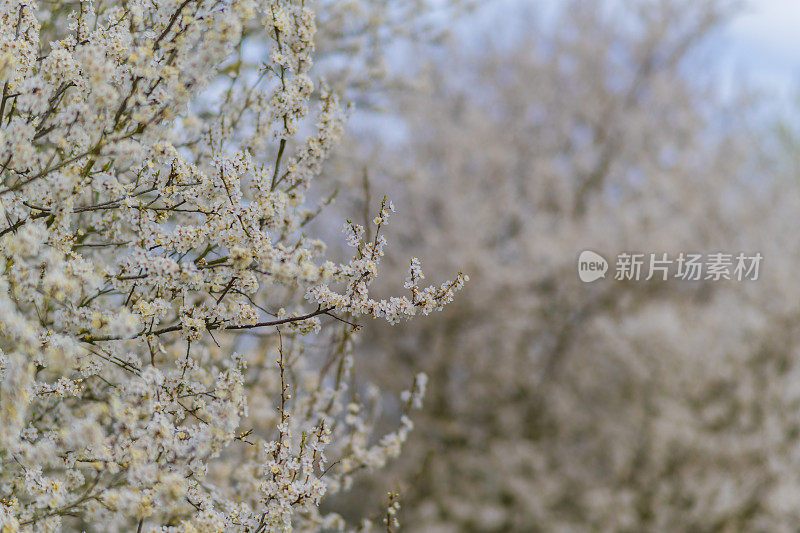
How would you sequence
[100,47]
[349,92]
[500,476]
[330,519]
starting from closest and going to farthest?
1. [100,47]
2. [330,519]
3. [349,92]
4. [500,476]


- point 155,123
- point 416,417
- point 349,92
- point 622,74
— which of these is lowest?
point 155,123

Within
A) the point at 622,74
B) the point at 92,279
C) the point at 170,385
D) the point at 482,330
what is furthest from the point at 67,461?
the point at 622,74

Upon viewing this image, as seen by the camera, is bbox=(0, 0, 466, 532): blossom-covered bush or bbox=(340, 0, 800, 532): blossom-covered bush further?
bbox=(340, 0, 800, 532): blossom-covered bush

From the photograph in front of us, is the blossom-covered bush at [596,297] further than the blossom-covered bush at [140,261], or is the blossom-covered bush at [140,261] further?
the blossom-covered bush at [596,297]

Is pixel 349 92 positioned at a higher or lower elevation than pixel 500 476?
higher

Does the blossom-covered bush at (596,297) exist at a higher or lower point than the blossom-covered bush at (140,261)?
higher

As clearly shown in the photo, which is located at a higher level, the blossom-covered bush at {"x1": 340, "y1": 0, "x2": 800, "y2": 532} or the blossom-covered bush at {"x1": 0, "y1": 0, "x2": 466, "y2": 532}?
the blossom-covered bush at {"x1": 340, "y1": 0, "x2": 800, "y2": 532}

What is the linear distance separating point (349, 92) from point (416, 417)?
4910 millimetres

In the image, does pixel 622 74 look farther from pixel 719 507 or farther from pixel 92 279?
pixel 92 279

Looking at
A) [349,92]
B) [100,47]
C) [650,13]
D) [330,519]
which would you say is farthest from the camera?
[650,13]

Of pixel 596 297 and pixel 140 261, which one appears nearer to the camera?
pixel 140 261

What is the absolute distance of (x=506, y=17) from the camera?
1029cm

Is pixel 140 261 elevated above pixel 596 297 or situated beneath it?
A: situated beneath

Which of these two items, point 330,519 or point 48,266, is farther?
point 330,519
